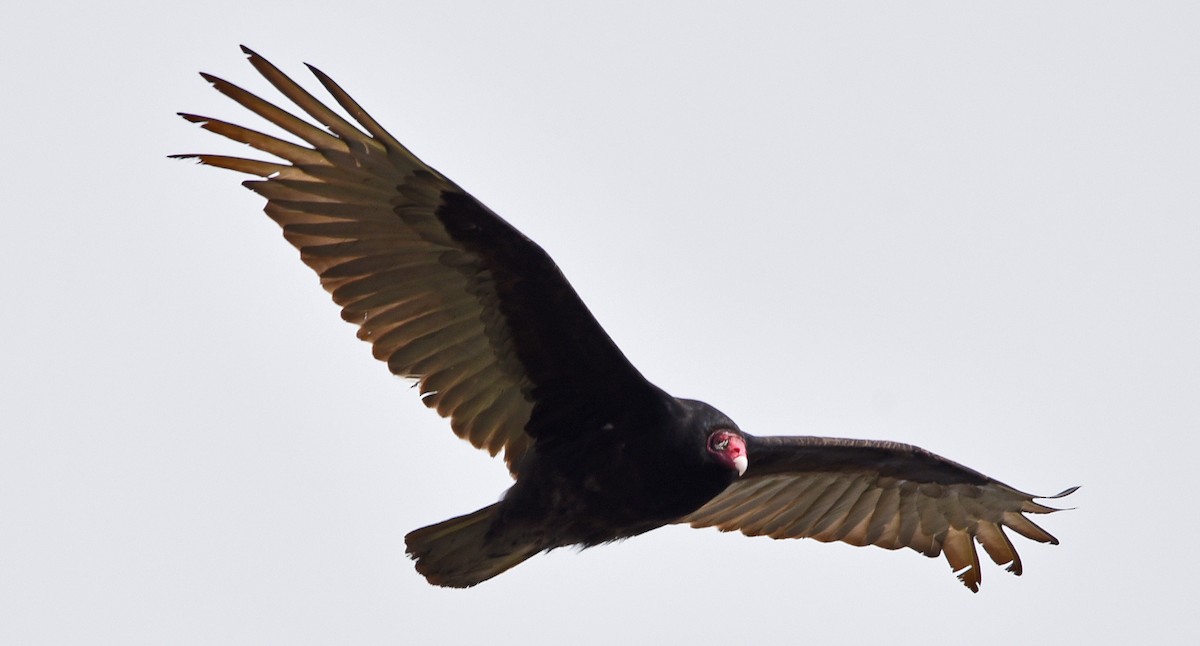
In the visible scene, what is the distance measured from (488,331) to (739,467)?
3.66 feet

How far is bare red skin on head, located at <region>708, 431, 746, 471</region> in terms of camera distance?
6406 mm

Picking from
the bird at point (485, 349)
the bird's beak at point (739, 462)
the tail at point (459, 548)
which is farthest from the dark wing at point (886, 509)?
the tail at point (459, 548)

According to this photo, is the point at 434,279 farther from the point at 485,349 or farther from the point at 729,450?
the point at 729,450

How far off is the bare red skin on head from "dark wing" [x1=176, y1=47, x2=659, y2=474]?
1.02 feet

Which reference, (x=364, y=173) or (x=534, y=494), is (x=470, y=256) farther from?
(x=534, y=494)

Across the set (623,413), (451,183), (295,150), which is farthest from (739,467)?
(295,150)

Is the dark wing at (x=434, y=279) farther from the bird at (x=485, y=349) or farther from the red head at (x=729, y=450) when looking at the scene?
the red head at (x=729, y=450)

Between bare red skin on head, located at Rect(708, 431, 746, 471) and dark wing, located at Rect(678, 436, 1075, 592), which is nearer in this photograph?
bare red skin on head, located at Rect(708, 431, 746, 471)

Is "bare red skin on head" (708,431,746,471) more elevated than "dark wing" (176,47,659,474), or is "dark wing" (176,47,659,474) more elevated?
"dark wing" (176,47,659,474)

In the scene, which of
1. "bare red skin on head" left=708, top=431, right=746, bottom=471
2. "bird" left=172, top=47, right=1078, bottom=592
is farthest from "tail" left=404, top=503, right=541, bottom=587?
"bare red skin on head" left=708, top=431, right=746, bottom=471

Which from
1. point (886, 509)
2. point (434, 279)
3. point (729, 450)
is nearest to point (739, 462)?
point (729, 450)

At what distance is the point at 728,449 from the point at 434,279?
130 cm

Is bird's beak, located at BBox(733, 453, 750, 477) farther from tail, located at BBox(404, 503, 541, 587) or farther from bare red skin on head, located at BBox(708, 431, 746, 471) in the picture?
tail, located at BBox(404, 503, 541, 587)

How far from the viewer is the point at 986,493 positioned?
7.68 metres
